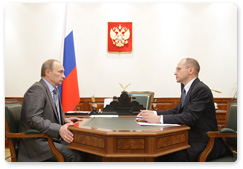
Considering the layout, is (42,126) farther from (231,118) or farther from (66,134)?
(231,118)

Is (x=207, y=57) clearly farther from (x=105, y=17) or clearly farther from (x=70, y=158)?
(x=70, y=158)

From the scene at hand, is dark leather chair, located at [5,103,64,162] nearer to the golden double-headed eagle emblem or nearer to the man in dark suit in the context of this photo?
the man in dark suit

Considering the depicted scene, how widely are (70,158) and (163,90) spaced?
10.6 feet

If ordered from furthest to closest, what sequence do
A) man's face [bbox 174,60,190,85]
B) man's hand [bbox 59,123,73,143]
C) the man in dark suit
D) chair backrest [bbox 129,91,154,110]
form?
chair backrest [bbox 129,91,154,110] < man's face [bbox 174,60,190,85] < the man in dark suit < man's hand [bbox 59,123,73,143]

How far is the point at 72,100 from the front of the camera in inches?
144

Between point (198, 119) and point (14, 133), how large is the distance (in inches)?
62.5

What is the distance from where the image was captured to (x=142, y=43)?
180 inches

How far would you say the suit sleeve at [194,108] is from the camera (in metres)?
1.66

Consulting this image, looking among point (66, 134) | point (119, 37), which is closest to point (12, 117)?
point (66, 134)

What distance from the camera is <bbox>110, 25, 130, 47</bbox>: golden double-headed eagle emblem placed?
14.8ft

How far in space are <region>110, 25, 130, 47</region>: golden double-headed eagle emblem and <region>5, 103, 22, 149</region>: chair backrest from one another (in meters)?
2.88

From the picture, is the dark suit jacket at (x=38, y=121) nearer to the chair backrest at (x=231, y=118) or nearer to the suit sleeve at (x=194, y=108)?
the suit sleeve at (x=194, y=108)

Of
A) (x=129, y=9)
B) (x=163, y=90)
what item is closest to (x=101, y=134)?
(x=163, y=90)

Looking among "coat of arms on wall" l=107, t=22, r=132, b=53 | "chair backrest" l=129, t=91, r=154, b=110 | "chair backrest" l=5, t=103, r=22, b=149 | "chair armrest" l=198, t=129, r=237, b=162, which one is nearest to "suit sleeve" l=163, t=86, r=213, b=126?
"chair armrest" l=198, t=129, r=237, b=162
